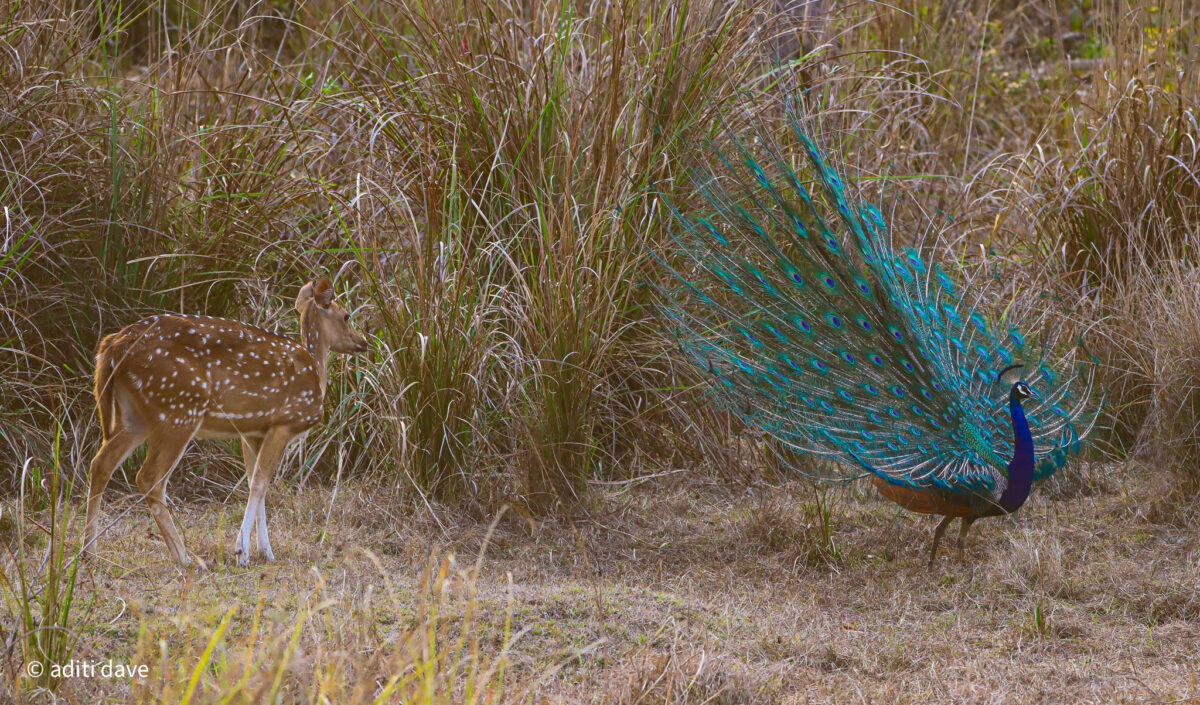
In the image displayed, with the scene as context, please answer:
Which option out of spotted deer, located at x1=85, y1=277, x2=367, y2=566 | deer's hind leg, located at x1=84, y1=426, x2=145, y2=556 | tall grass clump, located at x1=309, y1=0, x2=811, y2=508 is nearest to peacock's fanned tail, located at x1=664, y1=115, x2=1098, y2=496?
tall grass clump, located at x1=309, y1=0, x2=811, y2=508

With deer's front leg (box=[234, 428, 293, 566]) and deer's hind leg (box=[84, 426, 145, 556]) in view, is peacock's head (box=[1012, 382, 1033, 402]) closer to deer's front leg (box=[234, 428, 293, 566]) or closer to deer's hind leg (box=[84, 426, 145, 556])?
deer's front leg (box=[234, 428, 293, 566])

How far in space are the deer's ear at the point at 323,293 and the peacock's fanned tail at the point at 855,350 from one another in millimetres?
1562

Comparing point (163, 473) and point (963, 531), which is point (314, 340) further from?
point (963, 531)

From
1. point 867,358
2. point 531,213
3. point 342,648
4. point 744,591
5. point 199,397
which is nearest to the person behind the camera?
point 342,648

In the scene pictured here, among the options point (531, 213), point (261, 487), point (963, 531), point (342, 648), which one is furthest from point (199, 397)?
point (963, 531)

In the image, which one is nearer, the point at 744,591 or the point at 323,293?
the point at 744,591

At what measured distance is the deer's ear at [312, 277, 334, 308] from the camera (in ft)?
16.3

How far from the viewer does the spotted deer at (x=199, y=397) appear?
4422 millimetres

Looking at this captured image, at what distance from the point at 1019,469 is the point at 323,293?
9.37ft

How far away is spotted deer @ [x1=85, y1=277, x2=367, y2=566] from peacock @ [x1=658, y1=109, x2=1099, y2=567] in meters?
1.76

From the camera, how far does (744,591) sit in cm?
478

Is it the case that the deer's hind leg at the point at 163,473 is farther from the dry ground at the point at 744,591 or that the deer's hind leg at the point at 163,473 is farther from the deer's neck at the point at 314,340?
the deer's neck at the point at 314,340

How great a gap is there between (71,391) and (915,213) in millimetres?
4823

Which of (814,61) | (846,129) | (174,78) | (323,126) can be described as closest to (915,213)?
(846,129)
